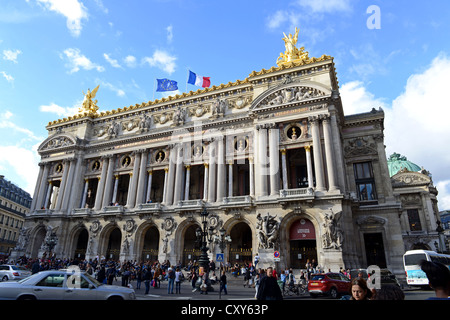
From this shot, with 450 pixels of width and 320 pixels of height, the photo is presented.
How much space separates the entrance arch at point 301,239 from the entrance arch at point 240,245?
4.53 m

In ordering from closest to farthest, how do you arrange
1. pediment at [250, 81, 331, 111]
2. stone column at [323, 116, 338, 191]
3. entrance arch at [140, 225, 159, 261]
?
stone column at [323, 116, 338, 191] < pediment at [250, 81, 331, 111] < entrance arch at [140, 225, 159, 261]

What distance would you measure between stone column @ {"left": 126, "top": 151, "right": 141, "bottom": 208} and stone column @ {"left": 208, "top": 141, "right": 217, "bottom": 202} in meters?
10.7

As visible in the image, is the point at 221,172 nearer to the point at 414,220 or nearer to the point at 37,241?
the point at 37,241

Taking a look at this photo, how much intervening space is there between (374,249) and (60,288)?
3032cm

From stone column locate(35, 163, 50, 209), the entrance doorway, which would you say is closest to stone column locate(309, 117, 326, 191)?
the entrance doorway

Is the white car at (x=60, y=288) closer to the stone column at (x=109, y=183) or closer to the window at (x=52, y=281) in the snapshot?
the window at (x=52, y=281)

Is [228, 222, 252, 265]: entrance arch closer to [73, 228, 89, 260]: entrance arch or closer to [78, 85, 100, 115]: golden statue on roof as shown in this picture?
[73, 228, 89, 260]: entrance arch

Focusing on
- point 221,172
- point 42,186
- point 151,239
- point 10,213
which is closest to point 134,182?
point 151,239

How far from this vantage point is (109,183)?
39625 mm

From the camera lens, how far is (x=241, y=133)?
34.0m

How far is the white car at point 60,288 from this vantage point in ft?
30.9

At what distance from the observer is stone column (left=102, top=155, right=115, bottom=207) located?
38688 millimetres

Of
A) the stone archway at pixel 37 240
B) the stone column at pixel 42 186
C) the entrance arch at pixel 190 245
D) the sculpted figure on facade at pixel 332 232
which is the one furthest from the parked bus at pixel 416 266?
the stone column at pixel 42 186
